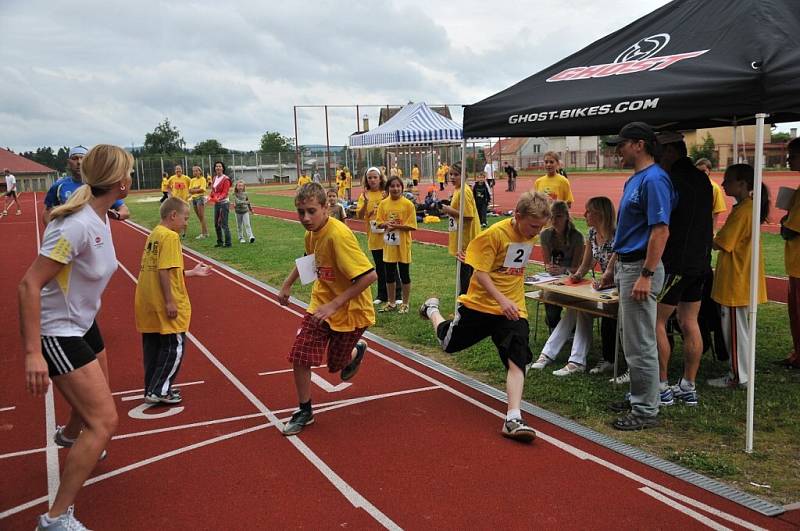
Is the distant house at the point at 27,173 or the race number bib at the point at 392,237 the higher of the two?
the distant house at the point at 27,173

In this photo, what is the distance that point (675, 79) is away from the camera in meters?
4.64

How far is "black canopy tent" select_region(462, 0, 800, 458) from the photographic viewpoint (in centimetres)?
416

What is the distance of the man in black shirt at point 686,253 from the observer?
4922mm

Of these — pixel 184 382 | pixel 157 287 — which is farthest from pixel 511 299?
pixel 184 382

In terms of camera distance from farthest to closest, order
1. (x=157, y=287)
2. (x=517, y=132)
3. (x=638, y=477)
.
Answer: (x=517, y=132) → (x=157, y=287) → (x=638, y=477)

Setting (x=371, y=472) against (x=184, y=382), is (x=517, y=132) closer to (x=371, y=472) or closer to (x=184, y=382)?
(x=371, y=472)

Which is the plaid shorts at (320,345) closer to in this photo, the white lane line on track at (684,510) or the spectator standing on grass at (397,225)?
the white lane line on track at (684,510)

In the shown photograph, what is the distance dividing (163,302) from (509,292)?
8.53ft

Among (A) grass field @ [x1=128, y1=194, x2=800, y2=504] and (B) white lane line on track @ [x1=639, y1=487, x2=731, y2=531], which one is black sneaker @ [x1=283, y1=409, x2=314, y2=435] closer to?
(A) grass field @ [x1=128, y1=194, x2=800, y2=504]

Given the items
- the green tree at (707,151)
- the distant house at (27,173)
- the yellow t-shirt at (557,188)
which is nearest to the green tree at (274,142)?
the distant house at (27,173)

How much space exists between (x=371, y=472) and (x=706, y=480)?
6.47 ft

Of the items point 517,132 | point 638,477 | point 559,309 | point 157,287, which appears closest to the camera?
point 638,477

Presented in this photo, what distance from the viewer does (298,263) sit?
4695mm

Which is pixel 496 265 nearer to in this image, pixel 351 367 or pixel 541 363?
pixel 351 367
